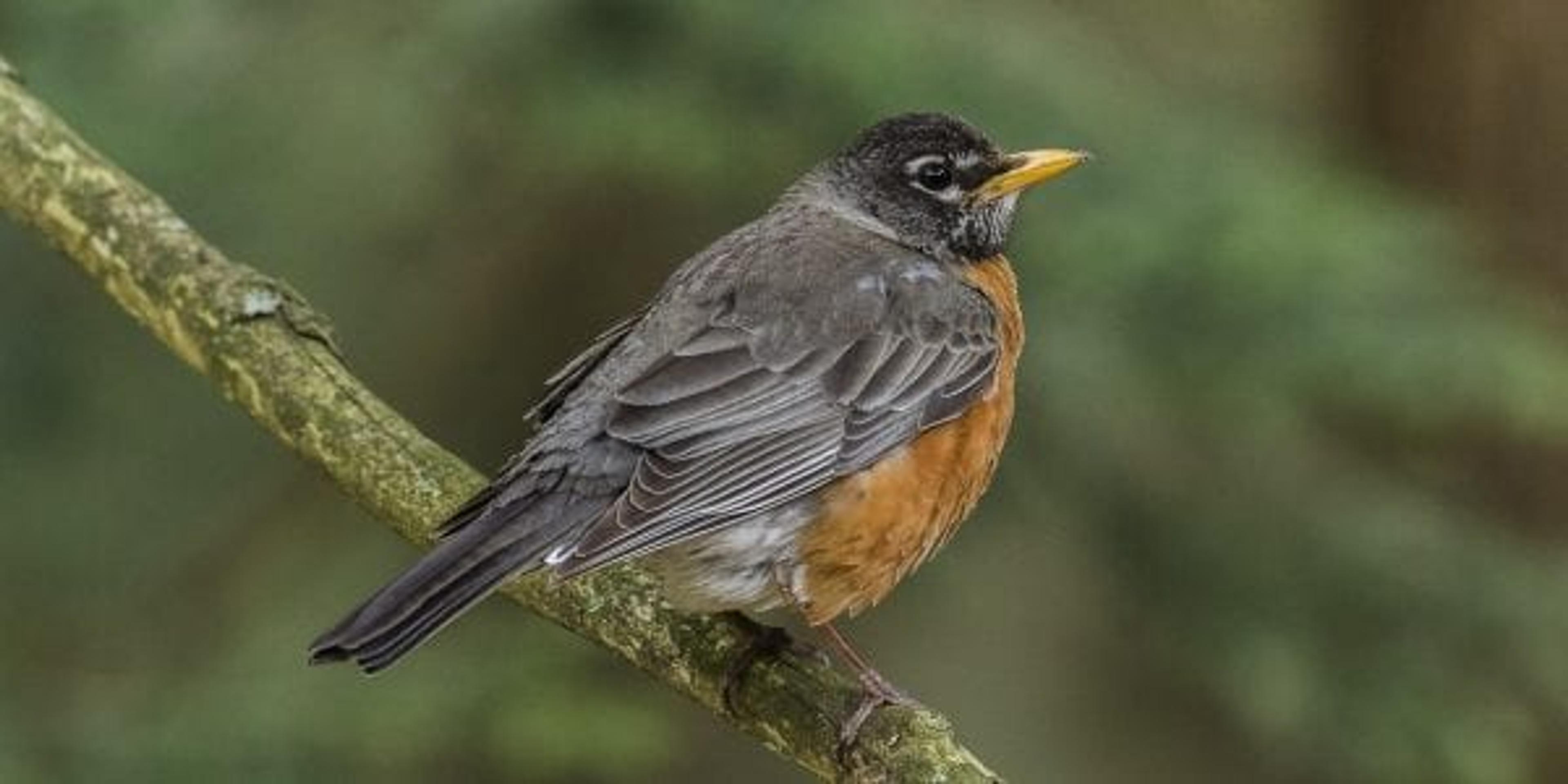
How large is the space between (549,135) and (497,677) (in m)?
1.44

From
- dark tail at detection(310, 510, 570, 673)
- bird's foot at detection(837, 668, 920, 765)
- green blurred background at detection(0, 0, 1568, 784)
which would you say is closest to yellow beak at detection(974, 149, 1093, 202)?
green blurred background at detection(0, 0, 1568, 784)

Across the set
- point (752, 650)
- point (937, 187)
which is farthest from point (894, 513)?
point (937, 187)

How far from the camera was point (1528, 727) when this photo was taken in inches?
287

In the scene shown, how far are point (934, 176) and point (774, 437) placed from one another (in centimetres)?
117

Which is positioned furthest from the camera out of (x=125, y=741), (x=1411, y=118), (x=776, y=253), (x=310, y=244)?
(x=1411, y=118)

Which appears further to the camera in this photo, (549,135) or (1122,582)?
(1122,582)

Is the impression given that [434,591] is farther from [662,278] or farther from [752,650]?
[662,278]

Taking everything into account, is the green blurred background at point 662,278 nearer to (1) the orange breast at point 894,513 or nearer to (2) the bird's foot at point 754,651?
(1) the orange breast at point 894,513

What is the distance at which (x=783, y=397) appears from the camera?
5.22 m

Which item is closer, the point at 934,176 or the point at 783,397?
the point at 783,397

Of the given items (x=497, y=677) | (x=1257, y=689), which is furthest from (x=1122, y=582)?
(x=497, y=677)

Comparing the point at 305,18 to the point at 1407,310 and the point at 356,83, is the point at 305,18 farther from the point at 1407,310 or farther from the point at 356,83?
the point at 1407,310

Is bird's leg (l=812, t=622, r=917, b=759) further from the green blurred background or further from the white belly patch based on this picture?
the green blurred background

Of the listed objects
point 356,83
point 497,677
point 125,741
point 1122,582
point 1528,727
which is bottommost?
point 1528,727
